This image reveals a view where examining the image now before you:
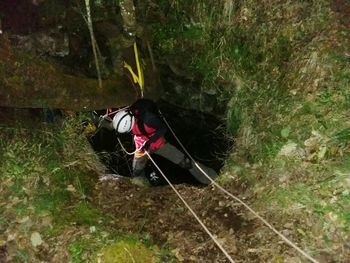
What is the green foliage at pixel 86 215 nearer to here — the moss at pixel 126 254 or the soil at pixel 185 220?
the soil at pixel 185 220

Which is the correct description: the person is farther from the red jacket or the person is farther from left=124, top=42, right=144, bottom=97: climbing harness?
left=124, top=42, right=144, bottom=97: climbing harness

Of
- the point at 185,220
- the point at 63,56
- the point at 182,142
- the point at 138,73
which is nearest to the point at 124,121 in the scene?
the point at 138,73

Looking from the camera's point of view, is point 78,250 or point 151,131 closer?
point 78,250

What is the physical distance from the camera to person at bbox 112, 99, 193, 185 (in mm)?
5660

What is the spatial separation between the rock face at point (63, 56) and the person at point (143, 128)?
0.91ft

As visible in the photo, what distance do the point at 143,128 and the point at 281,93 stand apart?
196 cm

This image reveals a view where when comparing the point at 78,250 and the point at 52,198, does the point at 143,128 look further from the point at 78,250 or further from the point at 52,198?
the point at 78,250

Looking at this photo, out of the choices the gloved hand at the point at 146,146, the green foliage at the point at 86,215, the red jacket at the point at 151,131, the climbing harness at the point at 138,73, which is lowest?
the green foliage at the point at 86,215

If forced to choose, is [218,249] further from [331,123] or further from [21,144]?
[21,144]

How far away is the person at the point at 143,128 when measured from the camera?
18.6 feet

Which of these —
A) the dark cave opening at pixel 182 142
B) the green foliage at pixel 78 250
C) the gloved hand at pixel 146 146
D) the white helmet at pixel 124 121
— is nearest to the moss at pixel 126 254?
the green foliage at pixel 78 250

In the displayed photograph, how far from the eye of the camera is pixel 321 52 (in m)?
5.04

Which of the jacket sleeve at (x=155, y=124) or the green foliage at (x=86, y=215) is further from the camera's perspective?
the jacket sleeve at (x=155, y=124)

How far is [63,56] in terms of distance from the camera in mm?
5426
